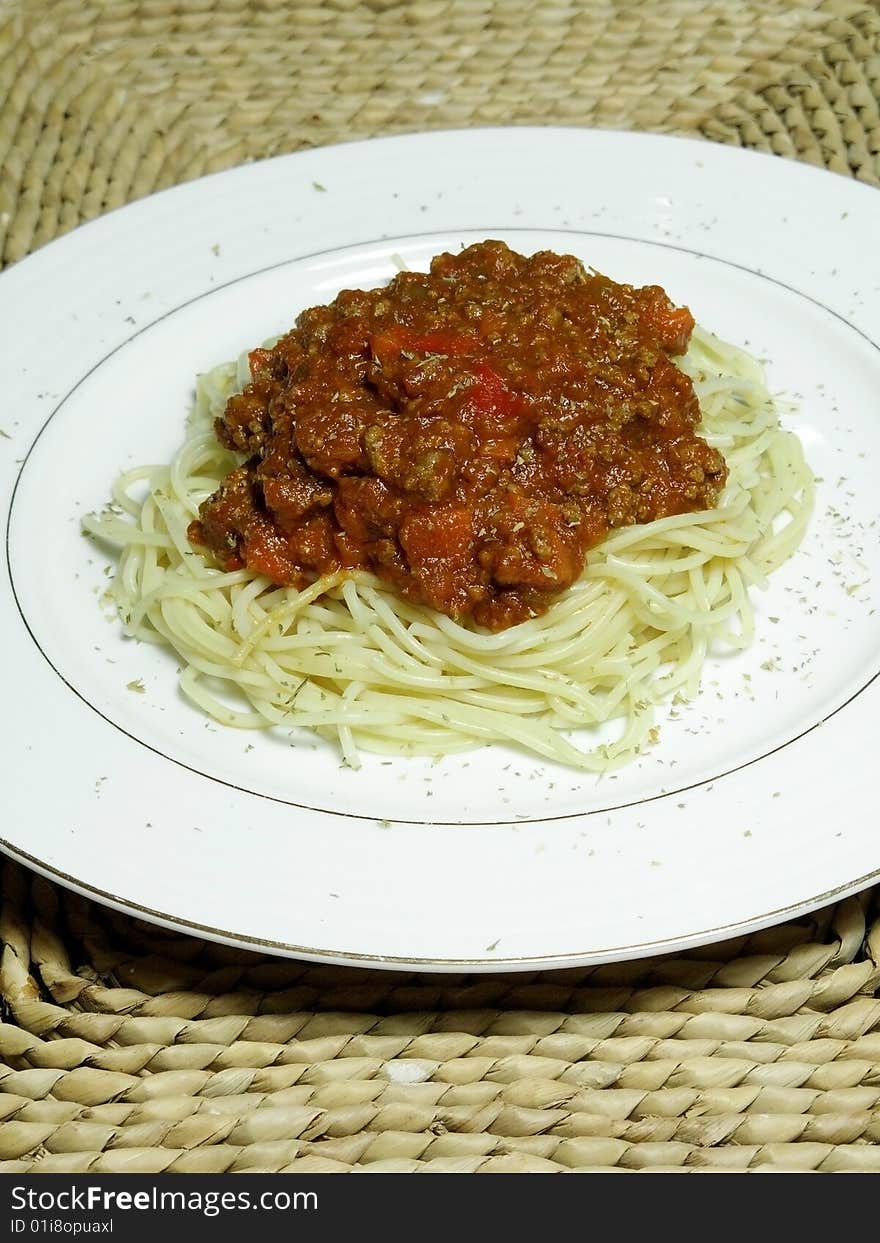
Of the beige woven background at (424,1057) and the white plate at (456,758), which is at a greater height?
the white plate at (456,758)

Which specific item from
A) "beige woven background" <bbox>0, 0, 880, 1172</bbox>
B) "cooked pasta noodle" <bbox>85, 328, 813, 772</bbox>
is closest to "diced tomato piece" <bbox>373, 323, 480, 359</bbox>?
"cooked pasta noodle" <bbox>85, 328, 813, 772</bbox>

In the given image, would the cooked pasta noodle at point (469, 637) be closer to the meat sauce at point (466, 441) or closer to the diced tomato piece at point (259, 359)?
the meat sauce at point (466, 441)

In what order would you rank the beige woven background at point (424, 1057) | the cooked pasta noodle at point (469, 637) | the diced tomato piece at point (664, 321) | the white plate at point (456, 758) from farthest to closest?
the diced tomato piece at point (664, 321), the cooked pasta noodle at point (469, 637), the white plate at point (456, 758), the beige woven background at point (424, 1057)

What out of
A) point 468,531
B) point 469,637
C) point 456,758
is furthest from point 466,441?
point 456,758

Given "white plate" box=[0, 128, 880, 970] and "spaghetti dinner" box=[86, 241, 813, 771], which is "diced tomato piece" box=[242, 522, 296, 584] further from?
"white plate" box=[0, 128, 880, 970]

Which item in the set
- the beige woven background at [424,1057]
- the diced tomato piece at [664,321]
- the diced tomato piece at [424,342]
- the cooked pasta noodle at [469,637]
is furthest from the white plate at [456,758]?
the diced tomato piece at [424,342]

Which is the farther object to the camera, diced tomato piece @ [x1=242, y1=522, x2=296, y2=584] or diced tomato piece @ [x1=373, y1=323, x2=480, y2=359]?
diced tomato piece @ [x1=242, y1=522, x2=296, y2=584]

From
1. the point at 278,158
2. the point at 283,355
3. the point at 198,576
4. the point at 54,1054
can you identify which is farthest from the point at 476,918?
the point at 278,158
